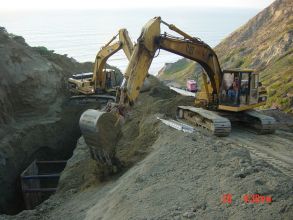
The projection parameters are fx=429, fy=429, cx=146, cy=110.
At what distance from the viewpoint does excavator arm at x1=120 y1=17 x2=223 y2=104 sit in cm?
1252

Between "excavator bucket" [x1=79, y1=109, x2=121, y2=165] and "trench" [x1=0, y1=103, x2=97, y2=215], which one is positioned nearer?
"excavator bucket" [x1=79, y1=109, x2=121, y2=165]

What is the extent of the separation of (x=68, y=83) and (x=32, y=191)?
1070 cm

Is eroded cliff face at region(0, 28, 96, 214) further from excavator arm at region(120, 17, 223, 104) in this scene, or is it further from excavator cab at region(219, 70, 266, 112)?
excavator cab at region(219, 70, 266, 112)

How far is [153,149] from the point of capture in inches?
489

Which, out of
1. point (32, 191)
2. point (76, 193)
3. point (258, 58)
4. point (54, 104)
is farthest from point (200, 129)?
point (258, 58)

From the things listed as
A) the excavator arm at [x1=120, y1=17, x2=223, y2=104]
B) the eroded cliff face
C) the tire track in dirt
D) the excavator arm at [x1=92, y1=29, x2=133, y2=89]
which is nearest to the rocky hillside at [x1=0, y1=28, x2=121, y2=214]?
the eroded cliff face

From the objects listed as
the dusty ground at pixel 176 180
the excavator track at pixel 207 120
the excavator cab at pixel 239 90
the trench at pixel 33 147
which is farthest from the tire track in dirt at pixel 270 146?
the trench at pixel 33 147

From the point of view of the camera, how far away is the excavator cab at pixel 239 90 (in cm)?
1539

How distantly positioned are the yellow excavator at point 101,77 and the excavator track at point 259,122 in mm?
6494

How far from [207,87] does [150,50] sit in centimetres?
429

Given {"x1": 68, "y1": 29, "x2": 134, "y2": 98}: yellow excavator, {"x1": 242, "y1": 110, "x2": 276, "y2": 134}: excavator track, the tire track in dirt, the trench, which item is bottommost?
the trench

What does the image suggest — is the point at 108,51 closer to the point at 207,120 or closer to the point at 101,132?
the point at 207,120

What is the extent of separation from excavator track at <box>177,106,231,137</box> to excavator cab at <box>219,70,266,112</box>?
742 millimetres

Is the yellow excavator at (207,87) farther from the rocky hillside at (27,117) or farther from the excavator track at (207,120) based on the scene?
the rocky hillside at (27,117)
